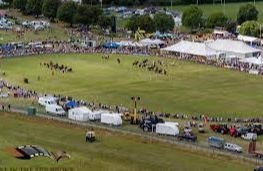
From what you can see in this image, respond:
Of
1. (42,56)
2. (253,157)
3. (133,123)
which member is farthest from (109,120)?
(42,56)

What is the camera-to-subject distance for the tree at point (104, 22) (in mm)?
102387

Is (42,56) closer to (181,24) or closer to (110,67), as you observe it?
(110,67)

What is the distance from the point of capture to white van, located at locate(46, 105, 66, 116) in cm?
5144

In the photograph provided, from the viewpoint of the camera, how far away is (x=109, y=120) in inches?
1918

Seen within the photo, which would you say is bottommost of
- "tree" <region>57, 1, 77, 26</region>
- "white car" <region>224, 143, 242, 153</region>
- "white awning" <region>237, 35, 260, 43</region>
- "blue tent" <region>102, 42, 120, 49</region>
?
"white car" <region>224, 143, 242, 153</region>

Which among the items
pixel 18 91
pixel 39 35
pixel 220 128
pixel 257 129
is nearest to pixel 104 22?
pixel 39 35

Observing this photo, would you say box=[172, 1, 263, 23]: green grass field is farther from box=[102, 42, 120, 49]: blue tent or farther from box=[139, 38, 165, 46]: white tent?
box=[102, 42, 120, 49]: blue tent

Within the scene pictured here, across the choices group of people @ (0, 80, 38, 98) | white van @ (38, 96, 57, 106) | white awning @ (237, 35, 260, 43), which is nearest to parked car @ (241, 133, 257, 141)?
white van @ (38, 96, 57, 106)

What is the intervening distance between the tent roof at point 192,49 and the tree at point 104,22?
1970cm

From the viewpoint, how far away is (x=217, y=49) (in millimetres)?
82125

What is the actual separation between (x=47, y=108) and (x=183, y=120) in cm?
1045

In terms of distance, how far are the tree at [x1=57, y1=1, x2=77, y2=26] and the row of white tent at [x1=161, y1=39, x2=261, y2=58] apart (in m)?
26.1

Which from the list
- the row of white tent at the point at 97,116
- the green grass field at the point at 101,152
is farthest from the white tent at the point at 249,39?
the green grass field at the point at 101,152

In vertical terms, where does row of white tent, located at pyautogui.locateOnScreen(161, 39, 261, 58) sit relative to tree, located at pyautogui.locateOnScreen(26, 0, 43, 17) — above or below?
below
